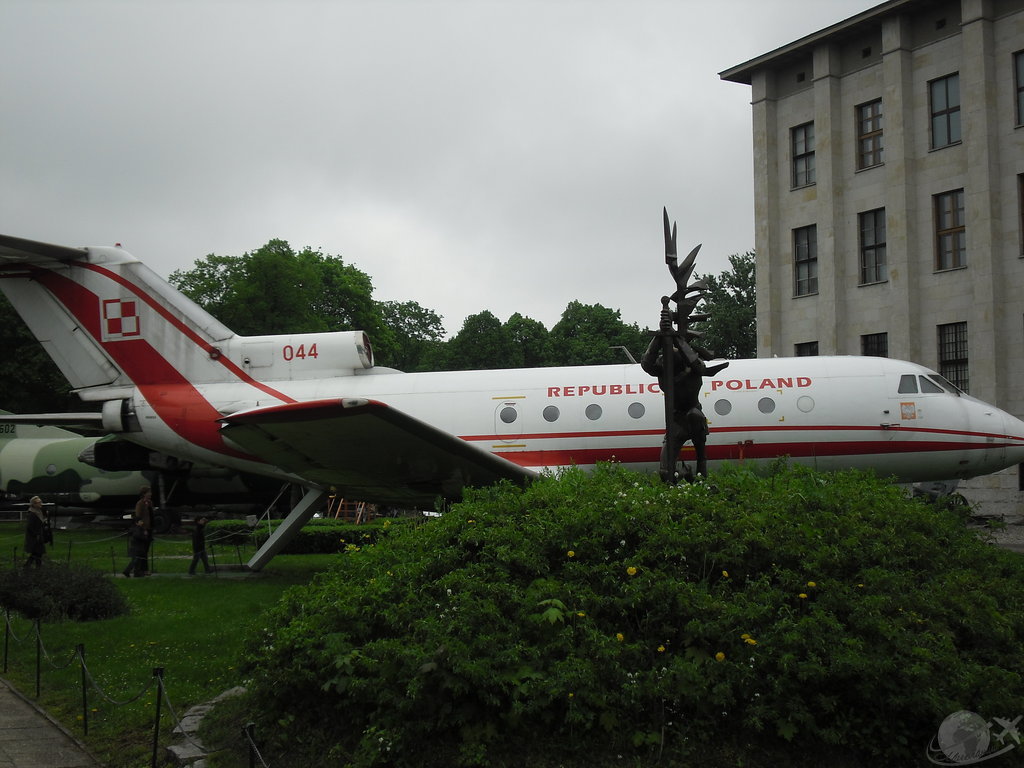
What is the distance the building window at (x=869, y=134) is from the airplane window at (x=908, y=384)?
69.1 ft

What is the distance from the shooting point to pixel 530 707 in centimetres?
547

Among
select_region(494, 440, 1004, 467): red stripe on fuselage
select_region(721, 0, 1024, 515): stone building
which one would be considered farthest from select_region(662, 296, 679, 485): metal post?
select_region(721, 0, 1024, 515): stone building

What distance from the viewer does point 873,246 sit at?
109 ft

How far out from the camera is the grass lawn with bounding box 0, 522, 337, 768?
23.4ft

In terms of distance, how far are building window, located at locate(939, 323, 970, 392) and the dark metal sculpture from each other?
2387 centimetres

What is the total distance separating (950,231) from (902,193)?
2101 millimetres

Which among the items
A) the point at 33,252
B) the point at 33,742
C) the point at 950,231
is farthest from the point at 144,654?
the point at 950,231

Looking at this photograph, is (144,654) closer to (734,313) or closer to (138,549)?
(138,549)

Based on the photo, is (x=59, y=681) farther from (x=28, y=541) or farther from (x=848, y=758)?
(x=28, y=541)

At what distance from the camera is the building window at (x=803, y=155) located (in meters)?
35.4

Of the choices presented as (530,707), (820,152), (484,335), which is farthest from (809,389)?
(484,335)

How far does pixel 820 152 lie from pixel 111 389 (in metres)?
27.7

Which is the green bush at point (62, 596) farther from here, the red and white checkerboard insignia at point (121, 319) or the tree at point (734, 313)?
the tree at point (734, 313)

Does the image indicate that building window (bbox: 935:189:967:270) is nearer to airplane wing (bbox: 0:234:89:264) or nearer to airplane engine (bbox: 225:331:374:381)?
airplane engine (bbox: 225:331:374:381)
